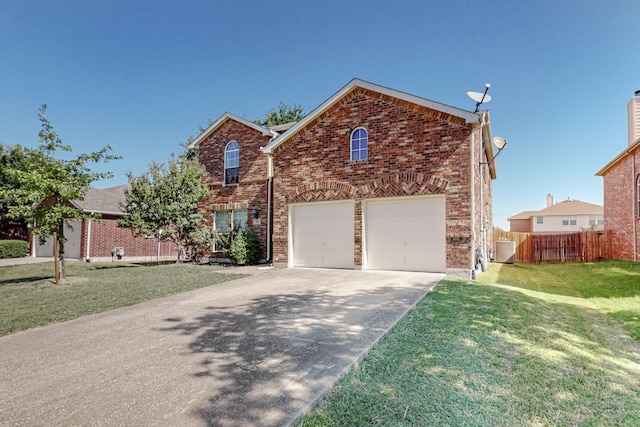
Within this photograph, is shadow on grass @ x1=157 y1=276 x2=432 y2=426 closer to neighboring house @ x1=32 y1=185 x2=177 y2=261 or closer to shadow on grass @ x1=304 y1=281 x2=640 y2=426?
shadow on grass @ x1=304 y1=281 x2=640 y2=426

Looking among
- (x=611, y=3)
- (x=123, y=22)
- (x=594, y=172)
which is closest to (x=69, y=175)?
(x=123, y=22)

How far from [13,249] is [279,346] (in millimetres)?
26119

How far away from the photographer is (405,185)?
1027cm

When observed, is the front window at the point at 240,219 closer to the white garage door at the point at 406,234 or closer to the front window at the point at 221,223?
the front window at the point at 221,223

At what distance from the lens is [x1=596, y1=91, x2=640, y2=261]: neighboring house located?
13672 mm

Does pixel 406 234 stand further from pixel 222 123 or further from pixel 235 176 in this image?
pixel 222 123

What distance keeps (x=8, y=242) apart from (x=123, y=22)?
1805cm

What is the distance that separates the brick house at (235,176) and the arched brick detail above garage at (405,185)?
5.31 meters

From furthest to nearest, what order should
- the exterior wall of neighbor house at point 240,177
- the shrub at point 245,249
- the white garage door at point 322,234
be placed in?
the exterior wall of neighbor house at point 240,177 → the shrub at point 245,249 → the white garage door at point 322,234

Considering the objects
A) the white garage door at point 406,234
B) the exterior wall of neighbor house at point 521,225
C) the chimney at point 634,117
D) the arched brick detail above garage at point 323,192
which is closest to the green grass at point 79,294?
the arched brick detail above garage at point 323,192

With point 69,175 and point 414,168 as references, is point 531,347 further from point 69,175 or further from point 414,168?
point 69,175

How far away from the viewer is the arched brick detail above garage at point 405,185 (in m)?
9.83

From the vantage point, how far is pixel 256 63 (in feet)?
54.5

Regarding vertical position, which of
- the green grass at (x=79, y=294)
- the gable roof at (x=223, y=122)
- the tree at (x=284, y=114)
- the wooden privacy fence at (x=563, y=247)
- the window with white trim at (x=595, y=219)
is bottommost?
the green grass at (x=79, y=294)
